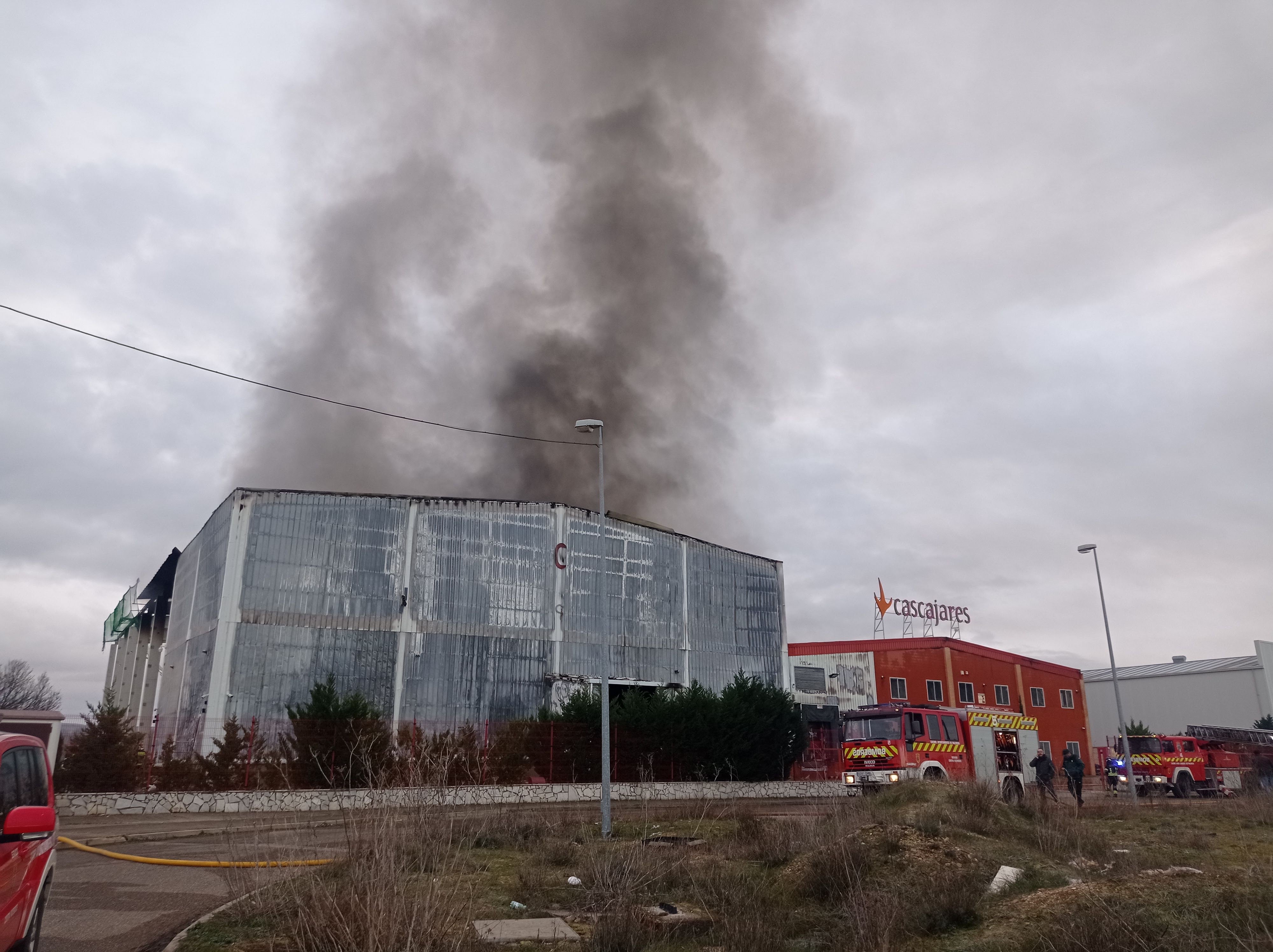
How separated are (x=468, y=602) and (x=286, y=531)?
263 inches

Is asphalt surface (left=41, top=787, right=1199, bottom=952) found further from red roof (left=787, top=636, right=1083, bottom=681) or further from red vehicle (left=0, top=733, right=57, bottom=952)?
red roof (left=787, top=636, right=1083, bottom=681)

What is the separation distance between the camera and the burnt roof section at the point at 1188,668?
6906 centimetres

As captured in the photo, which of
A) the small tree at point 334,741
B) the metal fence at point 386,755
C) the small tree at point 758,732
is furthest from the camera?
the small tree at point 758,732

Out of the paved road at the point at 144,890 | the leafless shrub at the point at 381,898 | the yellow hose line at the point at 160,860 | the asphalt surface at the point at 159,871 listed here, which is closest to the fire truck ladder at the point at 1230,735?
the asphalt surface at the point at 159,871

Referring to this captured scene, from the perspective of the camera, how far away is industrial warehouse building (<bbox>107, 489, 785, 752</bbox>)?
95.0 feet

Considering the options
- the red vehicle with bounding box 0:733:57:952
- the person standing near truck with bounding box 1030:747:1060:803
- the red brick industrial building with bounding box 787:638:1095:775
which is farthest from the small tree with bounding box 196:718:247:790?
the red brick industrial building with bounding box 787:638:1095:775

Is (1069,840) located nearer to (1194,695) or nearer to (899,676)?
(899,676)

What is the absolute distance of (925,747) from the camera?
22.9m

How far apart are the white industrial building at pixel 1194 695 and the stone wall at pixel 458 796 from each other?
4955 cm

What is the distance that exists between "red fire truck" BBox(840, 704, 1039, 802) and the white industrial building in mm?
48348

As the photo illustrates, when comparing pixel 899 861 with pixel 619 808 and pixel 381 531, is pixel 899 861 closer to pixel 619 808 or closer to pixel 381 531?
pixel 619 808

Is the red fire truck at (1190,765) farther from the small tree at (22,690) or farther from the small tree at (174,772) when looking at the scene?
the small tree at (22,690)

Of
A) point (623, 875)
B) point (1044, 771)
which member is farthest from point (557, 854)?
point (1044, 771)

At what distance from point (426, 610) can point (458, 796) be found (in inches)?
432
